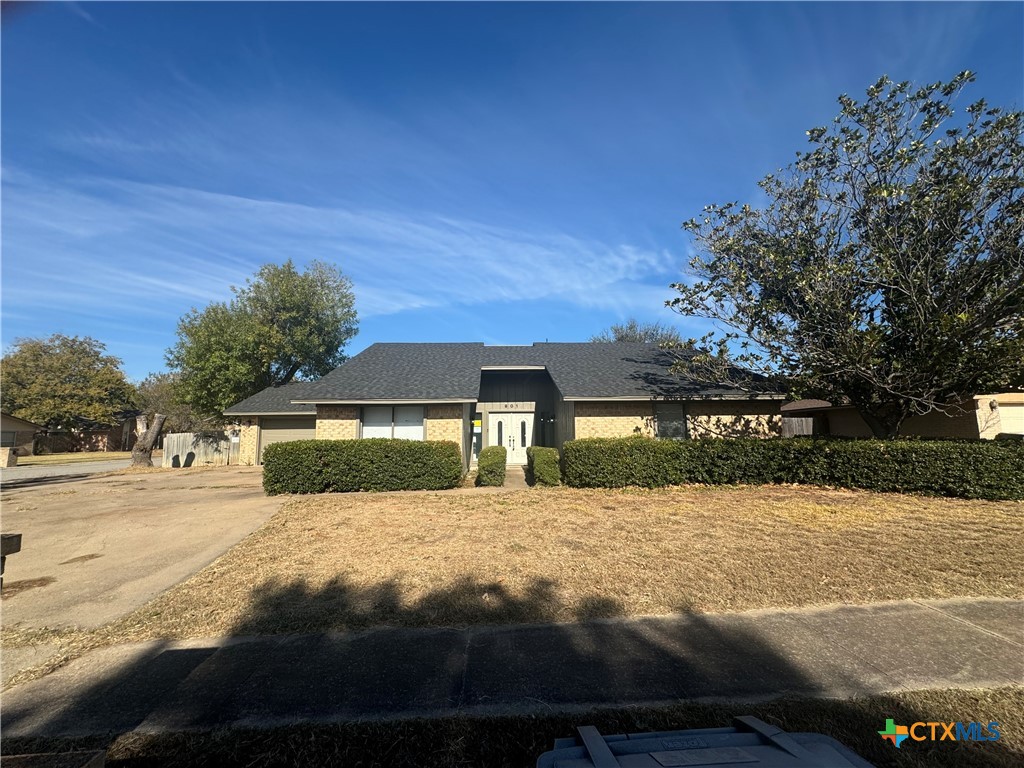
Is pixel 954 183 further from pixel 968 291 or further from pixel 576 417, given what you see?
pixel 576 417

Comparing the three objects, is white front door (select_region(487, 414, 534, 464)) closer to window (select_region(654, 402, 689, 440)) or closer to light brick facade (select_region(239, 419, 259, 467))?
window (select_region(654, 402, 689, 440))

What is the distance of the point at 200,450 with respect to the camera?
2559 centimetres

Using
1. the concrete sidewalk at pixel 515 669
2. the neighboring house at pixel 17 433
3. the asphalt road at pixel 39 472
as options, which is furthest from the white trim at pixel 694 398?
the neighboring house at pixel 17 433

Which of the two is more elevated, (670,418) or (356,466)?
(670,418)

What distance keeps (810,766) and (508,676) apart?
2088 millimetres

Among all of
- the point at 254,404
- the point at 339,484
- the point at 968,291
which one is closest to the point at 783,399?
the point at 968,291

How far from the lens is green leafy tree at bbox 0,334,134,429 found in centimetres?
3950

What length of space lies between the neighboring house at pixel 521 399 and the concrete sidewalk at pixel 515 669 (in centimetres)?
1109

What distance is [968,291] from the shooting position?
1084 cm

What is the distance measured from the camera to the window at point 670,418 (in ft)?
51.6

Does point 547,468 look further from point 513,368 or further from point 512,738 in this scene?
point 512,738

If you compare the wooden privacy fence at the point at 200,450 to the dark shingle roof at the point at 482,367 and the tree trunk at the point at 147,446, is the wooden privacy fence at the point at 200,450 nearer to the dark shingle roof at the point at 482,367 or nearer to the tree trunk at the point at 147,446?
the tree trunk at the point at 147,446

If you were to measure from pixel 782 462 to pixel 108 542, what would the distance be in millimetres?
14284

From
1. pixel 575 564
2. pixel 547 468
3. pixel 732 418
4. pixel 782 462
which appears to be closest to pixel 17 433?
pixel 547 468
